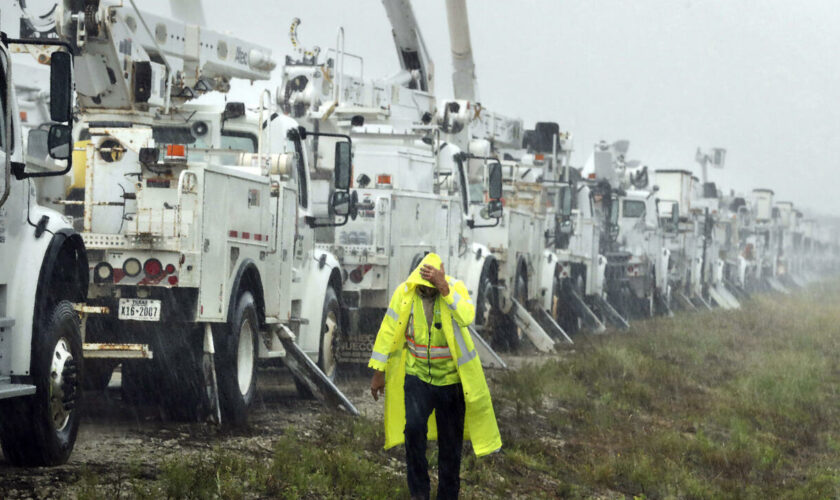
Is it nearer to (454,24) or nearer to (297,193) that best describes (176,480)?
(297,193)

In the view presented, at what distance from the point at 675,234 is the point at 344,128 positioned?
18.3 meters

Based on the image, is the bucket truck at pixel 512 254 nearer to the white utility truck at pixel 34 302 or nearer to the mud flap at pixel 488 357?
the mud flap at pixel 488 357

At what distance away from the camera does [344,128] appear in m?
15.9

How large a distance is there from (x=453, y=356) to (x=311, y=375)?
3672 millimetres

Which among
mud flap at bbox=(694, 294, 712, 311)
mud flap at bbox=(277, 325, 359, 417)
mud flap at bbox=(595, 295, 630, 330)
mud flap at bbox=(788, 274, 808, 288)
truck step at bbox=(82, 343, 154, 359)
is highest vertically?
truck step at bbox=(82, 343, 154, 359)

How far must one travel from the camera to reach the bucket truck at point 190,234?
8844 mm

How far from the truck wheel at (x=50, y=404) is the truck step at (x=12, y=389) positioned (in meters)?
0.21

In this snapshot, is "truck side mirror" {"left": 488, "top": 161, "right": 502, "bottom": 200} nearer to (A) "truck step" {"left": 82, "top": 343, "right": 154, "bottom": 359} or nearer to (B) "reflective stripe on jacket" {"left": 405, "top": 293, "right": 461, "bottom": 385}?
(A) "truck step" {"left": 82, "top": 343, "right": 154, "bottom": 359}

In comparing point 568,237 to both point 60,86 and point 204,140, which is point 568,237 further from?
point 60,86

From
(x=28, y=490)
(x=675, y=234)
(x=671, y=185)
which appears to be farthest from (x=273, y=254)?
(x=671, y=185)

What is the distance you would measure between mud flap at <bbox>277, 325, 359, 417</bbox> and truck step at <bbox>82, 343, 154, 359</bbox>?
212cm

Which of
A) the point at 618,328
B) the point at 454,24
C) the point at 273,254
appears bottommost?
the point at 618,328

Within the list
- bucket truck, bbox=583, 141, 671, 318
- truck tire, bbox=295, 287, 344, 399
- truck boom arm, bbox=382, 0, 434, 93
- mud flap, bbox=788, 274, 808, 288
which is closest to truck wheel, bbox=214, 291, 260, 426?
truck tire, bbox=295, 287, 344, 399

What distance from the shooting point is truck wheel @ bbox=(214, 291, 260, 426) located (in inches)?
373
